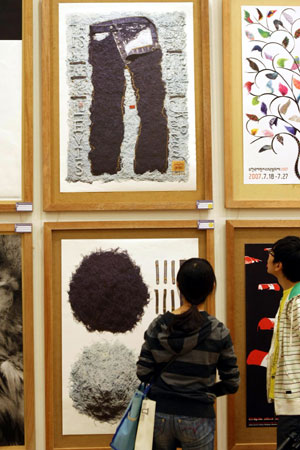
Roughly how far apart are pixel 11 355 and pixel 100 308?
1.58ft

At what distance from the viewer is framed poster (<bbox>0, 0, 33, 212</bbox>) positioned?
8.10 ft

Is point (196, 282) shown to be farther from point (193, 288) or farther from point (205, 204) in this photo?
point (205, 204)

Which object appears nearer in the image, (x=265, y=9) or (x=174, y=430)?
(x=174, y=430)

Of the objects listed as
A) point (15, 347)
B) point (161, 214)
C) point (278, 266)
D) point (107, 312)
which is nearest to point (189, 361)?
point (278, 266)

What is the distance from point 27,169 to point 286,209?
1286mm

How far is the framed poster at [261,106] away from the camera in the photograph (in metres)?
2.51

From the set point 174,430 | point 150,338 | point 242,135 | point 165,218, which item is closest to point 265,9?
point 242,135

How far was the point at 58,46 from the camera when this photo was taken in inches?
98.0

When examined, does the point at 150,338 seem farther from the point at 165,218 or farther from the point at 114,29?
the point at 114,29

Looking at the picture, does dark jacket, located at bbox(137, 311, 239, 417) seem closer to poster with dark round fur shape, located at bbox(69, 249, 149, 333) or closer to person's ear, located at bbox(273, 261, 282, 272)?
person's ear, located at bbox(273, 261, 282, 272)

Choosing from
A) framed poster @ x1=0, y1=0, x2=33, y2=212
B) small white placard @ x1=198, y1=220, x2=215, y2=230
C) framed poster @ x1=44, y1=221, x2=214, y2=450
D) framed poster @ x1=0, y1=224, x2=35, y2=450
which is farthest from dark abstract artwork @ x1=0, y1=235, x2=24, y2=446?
small white placard @ x1=198, y1=220, x2=215, y2=230

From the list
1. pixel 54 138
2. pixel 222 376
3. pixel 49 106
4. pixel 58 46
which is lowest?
pixel 222 376

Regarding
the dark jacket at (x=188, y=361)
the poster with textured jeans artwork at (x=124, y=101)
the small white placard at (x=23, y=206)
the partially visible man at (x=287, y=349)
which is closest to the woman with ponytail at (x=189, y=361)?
the dark jacket at (x=188, y=361)

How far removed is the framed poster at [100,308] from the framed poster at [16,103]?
0.28 m
